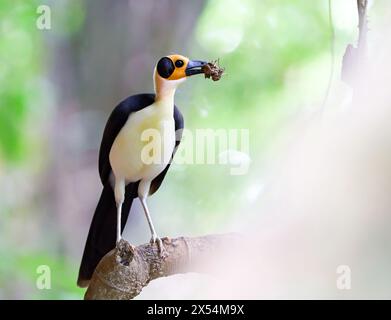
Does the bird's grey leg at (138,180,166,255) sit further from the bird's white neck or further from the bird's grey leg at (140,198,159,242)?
the bird's white neck

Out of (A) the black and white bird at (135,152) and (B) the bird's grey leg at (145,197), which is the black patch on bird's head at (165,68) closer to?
(A) the black and white bird at (135,152)

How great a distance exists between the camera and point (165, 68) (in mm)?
1268

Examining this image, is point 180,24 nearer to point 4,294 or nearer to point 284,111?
point 284,111

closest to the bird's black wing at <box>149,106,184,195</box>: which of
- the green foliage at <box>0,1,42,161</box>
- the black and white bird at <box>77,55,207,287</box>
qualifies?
the black and white bird at <box>77,55,207,287</box>

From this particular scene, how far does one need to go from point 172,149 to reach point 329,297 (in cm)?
44

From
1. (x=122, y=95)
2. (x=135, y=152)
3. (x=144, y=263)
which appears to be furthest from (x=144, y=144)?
(x=144, y=263)

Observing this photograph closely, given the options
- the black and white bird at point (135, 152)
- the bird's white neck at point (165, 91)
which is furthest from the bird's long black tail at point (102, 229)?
the bird's white neck at point (165, 91)

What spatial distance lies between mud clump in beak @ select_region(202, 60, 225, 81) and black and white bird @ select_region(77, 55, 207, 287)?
13mm

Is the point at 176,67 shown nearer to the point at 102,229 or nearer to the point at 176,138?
the point at 176,138

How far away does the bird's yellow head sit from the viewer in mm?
1263

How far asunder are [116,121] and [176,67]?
0.53ft

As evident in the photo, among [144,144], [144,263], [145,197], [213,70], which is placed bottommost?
[144,263]

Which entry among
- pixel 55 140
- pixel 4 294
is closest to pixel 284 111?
pixel 55 140

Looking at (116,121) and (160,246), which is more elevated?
(116,121)
